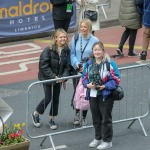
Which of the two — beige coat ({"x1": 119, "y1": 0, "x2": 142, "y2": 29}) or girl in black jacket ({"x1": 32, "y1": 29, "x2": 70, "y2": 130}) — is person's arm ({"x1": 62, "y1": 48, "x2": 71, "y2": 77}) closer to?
girl in black jacket ({"x1": 32, "y1": 29, "x2": 70, "y2": 130})

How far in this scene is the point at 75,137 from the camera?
9.41 m

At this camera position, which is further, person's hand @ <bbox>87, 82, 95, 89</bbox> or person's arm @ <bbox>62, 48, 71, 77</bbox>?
person's arm @ <bbox>62, 48, 71, 77</bbox>

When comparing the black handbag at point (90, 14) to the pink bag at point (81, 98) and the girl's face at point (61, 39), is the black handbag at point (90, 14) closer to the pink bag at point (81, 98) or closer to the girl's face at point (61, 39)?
the girl's face at point (61, 39)

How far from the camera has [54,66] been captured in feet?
31.2

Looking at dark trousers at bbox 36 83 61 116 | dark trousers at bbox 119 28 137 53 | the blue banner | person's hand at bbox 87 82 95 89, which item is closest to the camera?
person's hand at bbox 87 82 95 89

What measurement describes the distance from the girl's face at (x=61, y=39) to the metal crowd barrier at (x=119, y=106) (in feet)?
2.10

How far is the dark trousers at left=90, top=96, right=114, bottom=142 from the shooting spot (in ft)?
28.6

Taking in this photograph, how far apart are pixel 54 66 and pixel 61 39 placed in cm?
46

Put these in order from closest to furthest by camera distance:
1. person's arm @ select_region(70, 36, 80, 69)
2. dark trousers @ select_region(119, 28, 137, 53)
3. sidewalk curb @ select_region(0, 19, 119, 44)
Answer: person's arm @ select_region(70, 36, 80, 69) < dark trousers @ select_region(119, 28, 137, 53) < sidewalk curb @ select_region(0, 19, 119, 44)

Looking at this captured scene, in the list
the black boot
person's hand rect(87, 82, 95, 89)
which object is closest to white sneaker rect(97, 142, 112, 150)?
person's hand rect(87, 82, 95, 89)

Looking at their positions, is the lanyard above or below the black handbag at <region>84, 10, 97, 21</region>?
above

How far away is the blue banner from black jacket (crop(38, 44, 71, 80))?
623 cm

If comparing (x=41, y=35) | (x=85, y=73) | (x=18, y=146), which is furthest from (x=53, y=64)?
(x=41, y=35)

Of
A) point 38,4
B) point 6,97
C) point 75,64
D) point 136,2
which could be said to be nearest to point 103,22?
point 38,4
